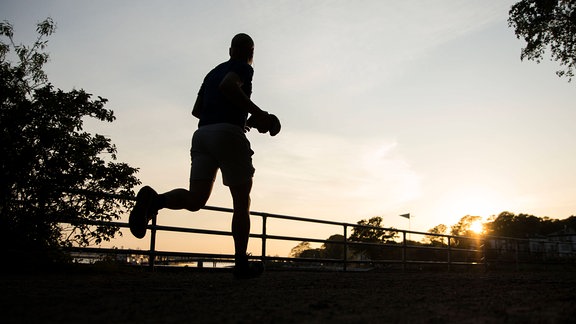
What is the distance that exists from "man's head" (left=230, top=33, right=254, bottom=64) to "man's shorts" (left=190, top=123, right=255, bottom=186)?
0.67 meters

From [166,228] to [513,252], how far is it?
557 inches

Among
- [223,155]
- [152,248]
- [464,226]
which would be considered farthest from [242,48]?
[464,226]

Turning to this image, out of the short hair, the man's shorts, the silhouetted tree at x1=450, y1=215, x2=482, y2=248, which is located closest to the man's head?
the short hair

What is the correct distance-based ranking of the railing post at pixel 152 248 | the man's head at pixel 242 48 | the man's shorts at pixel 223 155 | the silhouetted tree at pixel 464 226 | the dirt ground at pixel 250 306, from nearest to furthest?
the dirt ground at pixel 250 306 → the man's shorts at pixel 223 155 → the man's head at pixel 242 48 → the railing post at pixel 152 248 → the silhouetted tree at pixel 464 226

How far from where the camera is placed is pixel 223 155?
3.61 m

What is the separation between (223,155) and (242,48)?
0.99 meters

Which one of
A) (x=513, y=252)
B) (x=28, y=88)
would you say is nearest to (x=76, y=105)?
(x=28, y=88)

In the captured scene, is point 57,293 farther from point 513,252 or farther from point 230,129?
point 513,252

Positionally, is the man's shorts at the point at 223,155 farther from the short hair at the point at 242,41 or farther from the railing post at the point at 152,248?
the railing post at the point at 152,248

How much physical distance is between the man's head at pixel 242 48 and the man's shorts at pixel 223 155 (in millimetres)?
668

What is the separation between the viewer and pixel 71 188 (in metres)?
5.21

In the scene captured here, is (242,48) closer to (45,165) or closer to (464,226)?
(45,165)

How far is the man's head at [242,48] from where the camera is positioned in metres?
3.92

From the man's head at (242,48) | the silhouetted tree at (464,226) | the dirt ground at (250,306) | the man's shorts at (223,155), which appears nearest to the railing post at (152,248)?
the man's shorts at (223,155)
